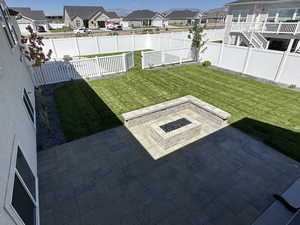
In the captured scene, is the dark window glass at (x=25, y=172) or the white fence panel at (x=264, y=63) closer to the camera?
the dark window glass at (x=25, y=172)

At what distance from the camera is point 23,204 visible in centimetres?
290

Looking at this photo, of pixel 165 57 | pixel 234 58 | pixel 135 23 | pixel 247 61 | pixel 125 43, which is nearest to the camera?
pixel 247 61

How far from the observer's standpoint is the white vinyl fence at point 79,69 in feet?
31.9

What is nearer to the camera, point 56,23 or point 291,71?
point 291,71

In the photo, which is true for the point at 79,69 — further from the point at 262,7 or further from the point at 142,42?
the point at 262,7

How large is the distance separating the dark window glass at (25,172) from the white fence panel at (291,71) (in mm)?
12590

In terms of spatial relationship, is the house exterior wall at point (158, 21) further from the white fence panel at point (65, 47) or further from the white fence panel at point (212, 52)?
the white fence panel at point (212, 52)

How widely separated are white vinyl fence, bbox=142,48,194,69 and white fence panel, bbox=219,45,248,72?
344 cm

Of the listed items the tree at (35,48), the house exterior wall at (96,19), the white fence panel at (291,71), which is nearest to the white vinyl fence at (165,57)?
the tree at (35,48)

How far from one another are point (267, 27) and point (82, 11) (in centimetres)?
4931

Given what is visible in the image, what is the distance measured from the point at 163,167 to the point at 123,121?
8.95 ft

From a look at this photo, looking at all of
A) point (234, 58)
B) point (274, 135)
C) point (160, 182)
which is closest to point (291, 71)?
point (234, 58)

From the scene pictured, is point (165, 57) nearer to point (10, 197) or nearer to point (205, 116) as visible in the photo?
point (205, 116)

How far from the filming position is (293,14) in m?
14.2
